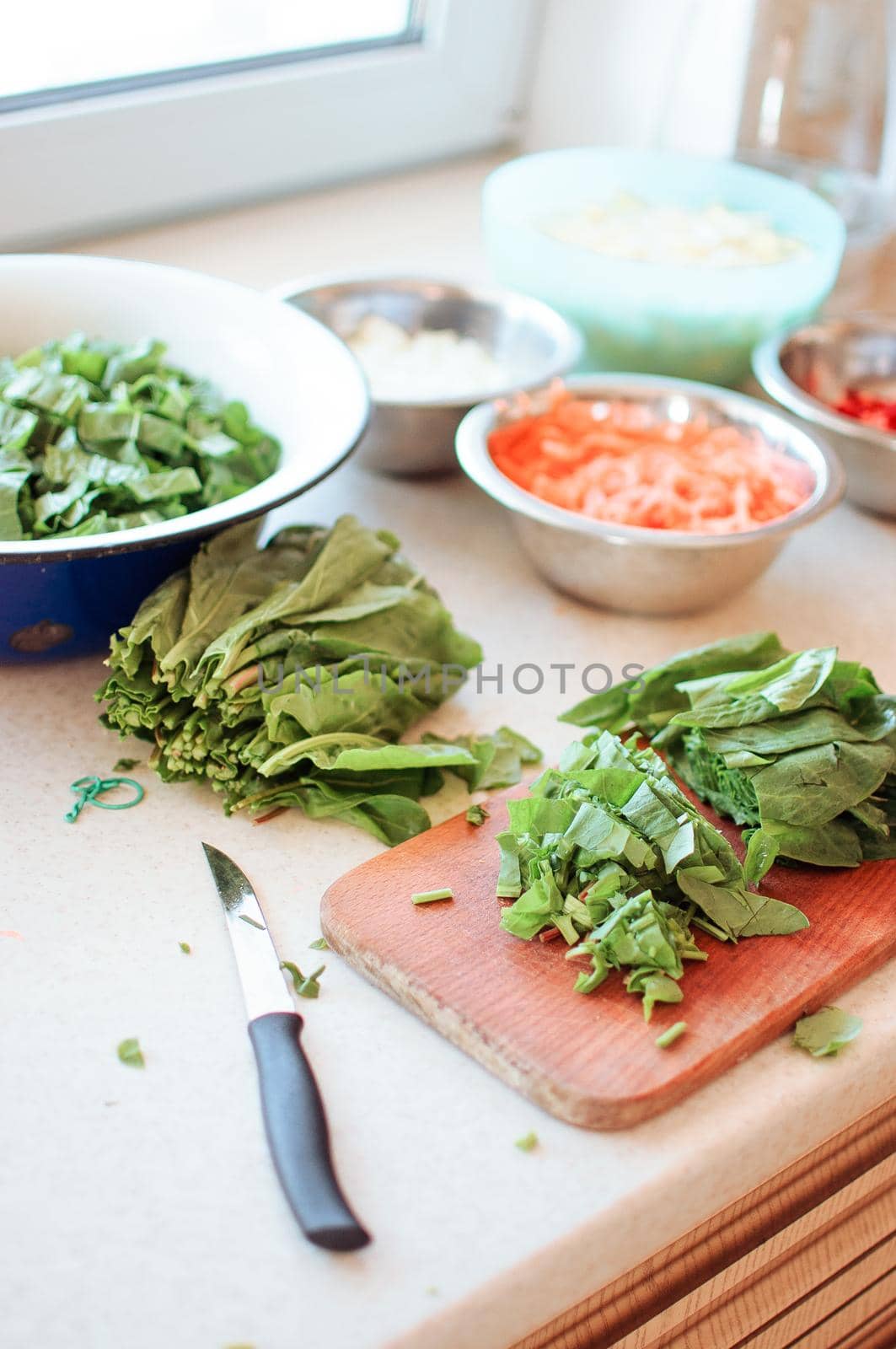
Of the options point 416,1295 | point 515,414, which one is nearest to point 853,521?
point 515,414

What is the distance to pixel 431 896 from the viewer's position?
89 centimetres

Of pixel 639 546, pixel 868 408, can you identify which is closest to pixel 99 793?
pixel 639 546

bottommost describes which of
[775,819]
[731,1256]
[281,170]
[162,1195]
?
[731,1256]

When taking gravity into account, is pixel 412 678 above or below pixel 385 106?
below

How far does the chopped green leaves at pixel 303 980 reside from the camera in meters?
0.84

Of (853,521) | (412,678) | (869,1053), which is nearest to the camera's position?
(869,1053)

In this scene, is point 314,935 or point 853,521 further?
point 853,521

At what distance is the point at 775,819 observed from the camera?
0.92 m

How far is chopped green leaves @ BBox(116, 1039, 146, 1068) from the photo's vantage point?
79 centimetres

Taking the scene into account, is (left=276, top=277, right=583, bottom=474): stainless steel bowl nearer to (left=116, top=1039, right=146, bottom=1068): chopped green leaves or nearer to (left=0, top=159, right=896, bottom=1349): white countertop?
(left=0, top=159, right=896, bottom=1349): white countertop

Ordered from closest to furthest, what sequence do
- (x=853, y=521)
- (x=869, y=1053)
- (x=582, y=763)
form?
(x=869, y=1053) < (x=582, y=763) < (x=853, y=521)

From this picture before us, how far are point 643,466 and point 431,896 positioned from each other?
58 centimetres

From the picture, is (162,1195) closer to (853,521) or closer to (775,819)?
(775,819)

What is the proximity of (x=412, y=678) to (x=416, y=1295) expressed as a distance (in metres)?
0.51
